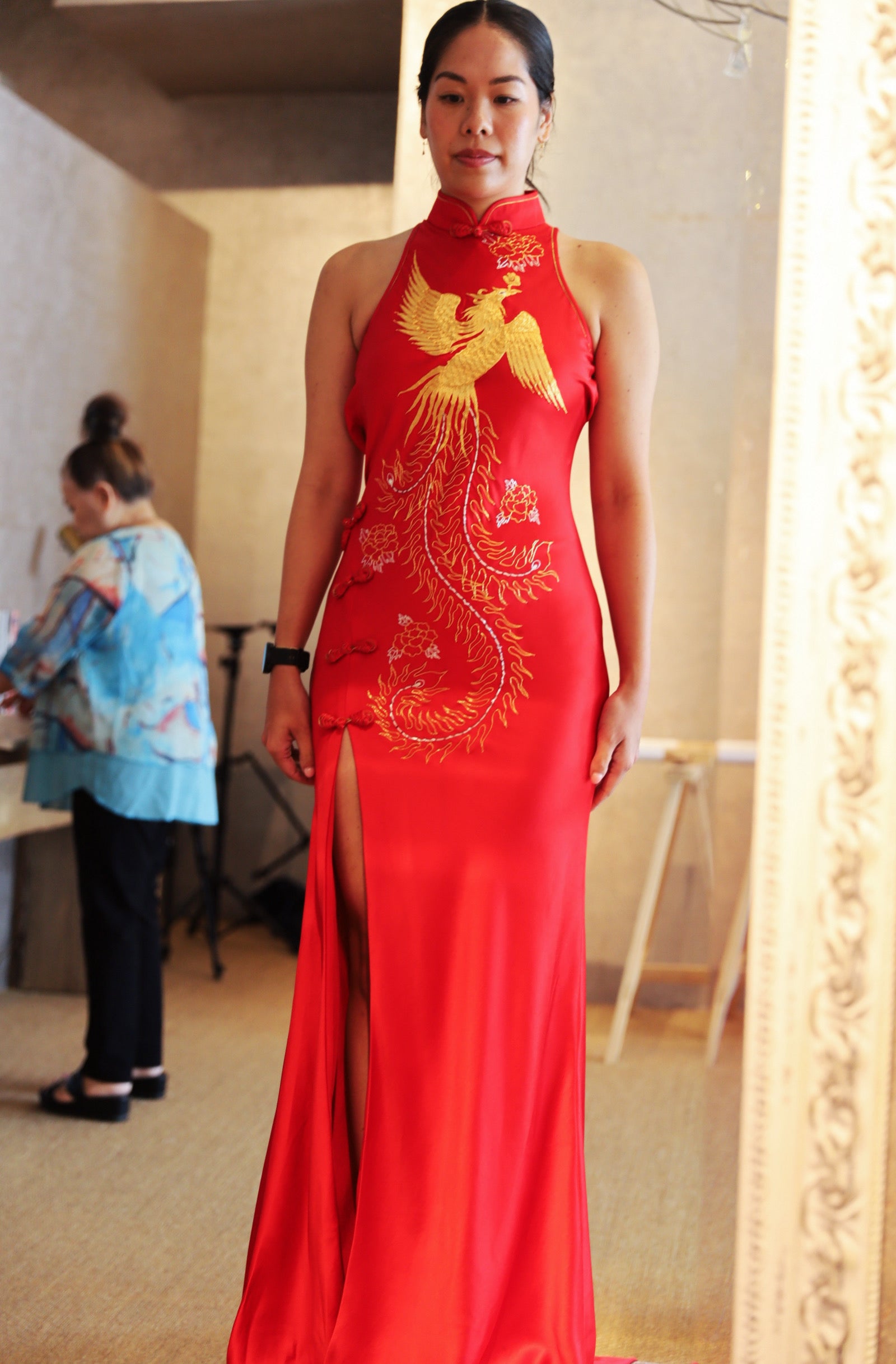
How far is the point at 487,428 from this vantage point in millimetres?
1294

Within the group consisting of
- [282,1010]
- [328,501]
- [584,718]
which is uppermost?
[328,501]

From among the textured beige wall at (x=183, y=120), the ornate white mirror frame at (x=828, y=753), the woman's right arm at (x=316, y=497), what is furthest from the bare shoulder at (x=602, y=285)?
the textured beige wall at (x=183, y=120)

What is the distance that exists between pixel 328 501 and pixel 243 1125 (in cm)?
149

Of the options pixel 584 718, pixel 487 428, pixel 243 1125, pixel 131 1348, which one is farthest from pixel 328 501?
pixel 243 1125

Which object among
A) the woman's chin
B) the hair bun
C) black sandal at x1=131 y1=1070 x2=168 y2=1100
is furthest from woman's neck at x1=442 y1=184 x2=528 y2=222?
black sandal at x1=131 y1=1070 x2=168 y2=1100

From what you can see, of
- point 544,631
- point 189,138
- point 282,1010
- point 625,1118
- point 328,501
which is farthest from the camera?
point 189,138

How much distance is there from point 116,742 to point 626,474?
1555 mm

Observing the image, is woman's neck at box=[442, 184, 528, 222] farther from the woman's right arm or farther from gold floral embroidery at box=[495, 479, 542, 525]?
gold floral embroidery at box=[495, 479, 542, 525]

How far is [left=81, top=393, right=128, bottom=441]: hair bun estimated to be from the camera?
3.05 m

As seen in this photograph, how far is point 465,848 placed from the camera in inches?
50.4

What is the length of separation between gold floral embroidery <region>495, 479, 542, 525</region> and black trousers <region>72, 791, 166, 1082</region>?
158cm

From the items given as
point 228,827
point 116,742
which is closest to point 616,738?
point 116,742

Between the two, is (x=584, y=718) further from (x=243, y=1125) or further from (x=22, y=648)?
(x=22, y=648)

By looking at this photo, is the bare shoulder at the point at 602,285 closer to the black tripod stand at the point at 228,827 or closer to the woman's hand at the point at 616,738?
the woman's hand at the point at 616,738
